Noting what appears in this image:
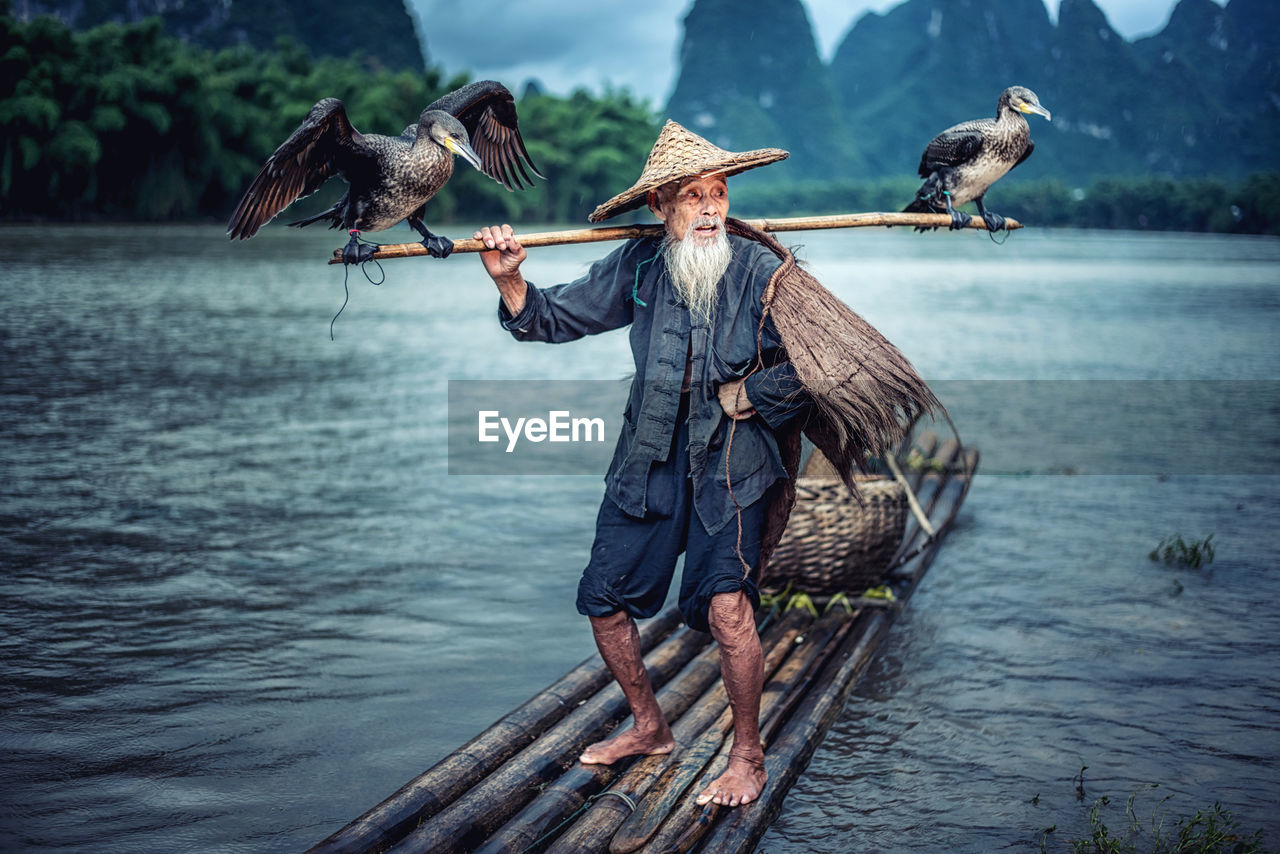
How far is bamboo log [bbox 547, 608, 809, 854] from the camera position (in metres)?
2.66

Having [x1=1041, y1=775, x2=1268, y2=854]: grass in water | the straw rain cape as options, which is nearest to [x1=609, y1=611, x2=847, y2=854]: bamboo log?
the straw rain cape

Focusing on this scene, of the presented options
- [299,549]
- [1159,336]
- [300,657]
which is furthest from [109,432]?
A: [1159,336]

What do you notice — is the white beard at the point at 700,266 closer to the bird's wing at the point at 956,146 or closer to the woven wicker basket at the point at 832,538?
the bird's wing at the point at 956,146

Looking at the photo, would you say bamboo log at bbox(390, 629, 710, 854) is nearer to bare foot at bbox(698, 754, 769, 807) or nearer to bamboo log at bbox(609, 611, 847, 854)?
bamboo log at bbox(609, 611, 847, 854)

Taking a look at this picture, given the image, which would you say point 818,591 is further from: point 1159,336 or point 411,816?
point 1159,336

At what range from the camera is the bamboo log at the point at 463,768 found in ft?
8.32

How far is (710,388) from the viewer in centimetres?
295

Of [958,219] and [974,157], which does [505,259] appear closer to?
[958,219]

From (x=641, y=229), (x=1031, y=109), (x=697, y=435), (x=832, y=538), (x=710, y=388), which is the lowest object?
(x=832, y=538)

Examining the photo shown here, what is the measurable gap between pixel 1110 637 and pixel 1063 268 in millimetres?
26633

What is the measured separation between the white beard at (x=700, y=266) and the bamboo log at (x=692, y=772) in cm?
122

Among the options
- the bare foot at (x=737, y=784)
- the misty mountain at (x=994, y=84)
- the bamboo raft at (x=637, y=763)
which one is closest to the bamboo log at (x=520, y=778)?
the bamboo raft at (x=637, y=763)

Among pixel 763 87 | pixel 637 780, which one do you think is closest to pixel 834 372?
pixel 637 780

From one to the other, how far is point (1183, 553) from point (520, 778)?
402 centimetres
